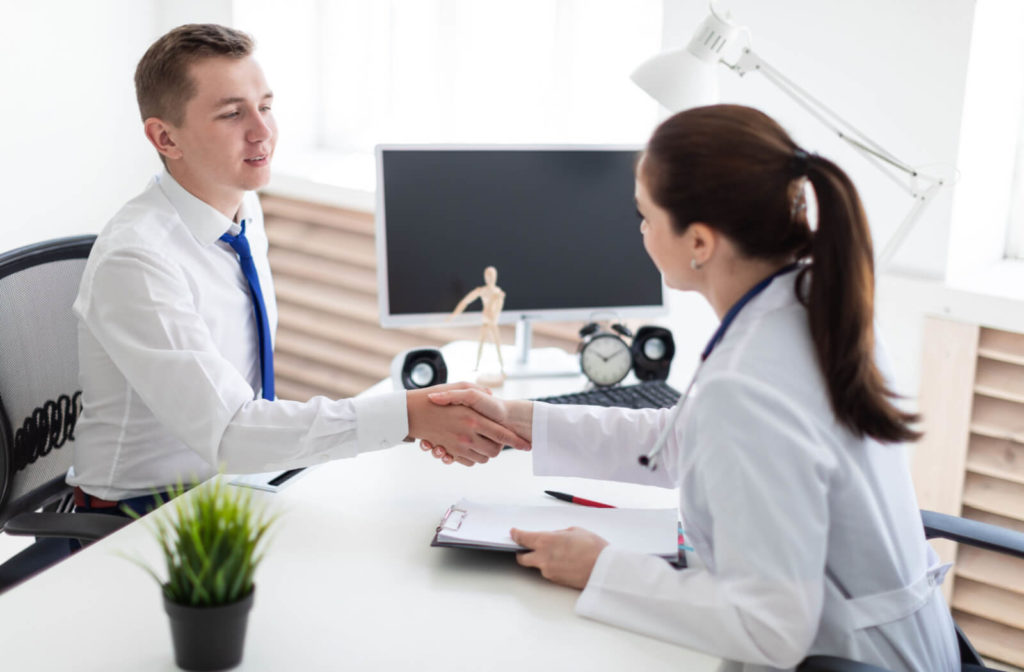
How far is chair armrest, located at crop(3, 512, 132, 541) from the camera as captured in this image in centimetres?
161

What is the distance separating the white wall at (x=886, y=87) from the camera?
231 cm

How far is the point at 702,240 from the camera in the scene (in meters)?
1.32

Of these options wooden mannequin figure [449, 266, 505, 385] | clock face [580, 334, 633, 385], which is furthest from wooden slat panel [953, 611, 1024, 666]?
wooden mannequin figure [449, 266, 505, 385]

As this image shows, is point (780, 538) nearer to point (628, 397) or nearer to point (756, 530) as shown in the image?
point (756, 530)

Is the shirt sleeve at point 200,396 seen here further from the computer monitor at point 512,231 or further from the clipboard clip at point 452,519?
the computer monitor at point 512,231

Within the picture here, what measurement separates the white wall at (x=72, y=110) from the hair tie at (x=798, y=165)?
108 inches

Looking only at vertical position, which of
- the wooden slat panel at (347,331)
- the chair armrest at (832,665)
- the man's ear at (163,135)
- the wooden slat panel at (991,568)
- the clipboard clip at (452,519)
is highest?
the man's ear at (163,135)

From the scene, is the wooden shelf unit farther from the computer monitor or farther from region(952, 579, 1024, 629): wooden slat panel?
the computer monitor

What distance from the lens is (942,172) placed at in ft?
7.72

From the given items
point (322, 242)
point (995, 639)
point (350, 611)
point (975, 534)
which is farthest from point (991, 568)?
point (322, 242)

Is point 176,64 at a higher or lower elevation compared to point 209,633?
higher

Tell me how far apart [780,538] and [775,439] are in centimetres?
11

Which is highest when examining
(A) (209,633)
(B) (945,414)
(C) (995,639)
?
(A) (209,633)

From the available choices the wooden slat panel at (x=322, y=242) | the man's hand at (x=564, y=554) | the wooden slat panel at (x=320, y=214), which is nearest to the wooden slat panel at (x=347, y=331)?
the wooden slat panel at (x=322, y=242)
